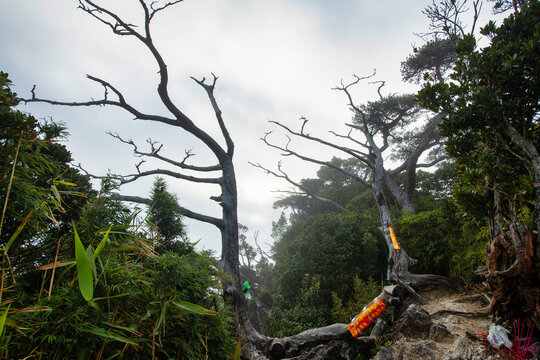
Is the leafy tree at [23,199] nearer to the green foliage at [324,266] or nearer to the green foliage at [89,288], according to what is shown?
the green foliage at [89,288]

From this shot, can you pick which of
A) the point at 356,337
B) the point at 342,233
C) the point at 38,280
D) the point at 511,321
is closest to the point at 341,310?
the point at 356,337

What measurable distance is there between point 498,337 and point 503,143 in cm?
258

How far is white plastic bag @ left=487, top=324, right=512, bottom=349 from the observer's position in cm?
303

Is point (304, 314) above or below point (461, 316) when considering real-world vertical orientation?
below

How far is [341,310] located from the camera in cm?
754

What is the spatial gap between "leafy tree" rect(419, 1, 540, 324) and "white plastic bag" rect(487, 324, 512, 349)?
227 millimetres

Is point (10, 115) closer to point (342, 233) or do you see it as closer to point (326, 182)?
point (342, 233)

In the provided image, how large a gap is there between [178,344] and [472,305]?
653cm

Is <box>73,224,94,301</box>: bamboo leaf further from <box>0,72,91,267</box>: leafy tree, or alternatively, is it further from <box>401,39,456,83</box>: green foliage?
<box>401,39,456,83</box>: green foliage

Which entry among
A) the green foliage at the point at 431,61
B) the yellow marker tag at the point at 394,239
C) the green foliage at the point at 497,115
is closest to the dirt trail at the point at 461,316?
the yellow marker tag at the point at 394,239

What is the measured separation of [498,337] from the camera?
10.3 ft

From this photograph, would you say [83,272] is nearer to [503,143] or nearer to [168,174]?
[503,143]

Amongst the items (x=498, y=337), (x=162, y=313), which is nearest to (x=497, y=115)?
(x=498, y=337)

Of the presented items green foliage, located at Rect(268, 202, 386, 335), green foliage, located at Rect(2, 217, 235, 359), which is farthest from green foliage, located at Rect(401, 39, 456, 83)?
green foliage, located at Rect(2, 217, 235, 359)
